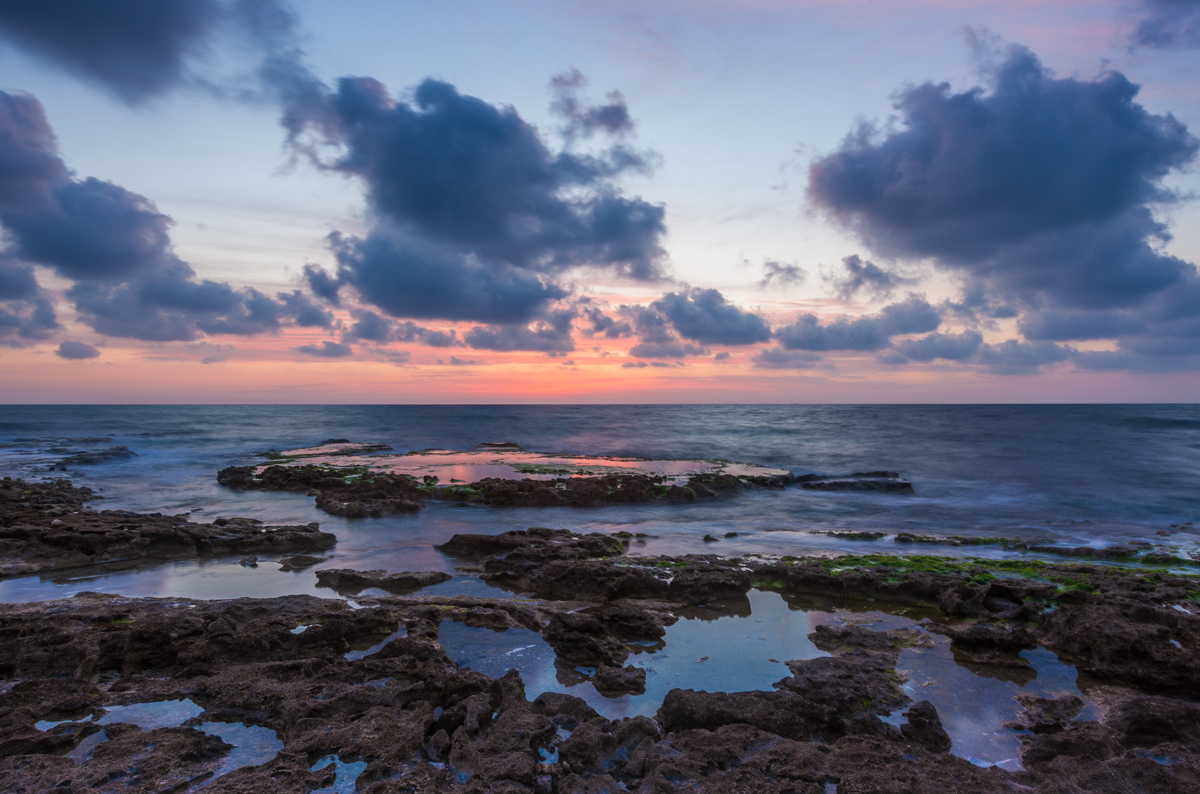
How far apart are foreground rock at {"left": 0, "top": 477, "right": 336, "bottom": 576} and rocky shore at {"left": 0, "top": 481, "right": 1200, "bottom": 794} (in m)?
3.91

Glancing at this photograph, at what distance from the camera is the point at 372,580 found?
34.0 feet

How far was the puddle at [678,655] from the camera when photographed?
21.0 ft

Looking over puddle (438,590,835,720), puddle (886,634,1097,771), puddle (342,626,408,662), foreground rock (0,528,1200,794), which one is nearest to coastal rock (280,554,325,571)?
foreground rock (0,528,1200,794)

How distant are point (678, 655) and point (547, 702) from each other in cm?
241

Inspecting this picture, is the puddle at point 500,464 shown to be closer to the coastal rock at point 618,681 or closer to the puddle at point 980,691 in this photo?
the coastal rock at point 618,681

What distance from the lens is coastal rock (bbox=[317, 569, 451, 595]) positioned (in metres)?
10.1

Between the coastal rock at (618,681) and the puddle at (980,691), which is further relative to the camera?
the coastal rock at (618,681)

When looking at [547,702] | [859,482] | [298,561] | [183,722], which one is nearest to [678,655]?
[547,702]

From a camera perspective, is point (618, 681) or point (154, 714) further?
point (618, 681)

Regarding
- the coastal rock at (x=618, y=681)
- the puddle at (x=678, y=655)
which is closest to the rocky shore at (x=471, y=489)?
the puddle at (x=678, y=655)

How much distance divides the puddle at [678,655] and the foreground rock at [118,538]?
7435 mm

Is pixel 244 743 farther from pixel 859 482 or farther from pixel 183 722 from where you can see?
pixel 859 482

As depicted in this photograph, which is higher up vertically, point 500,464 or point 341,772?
point 341,772

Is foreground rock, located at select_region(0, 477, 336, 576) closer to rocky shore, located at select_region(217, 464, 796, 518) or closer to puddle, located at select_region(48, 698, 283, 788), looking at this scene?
rocky shore, located at select_region(217, 464, 796, 518)
